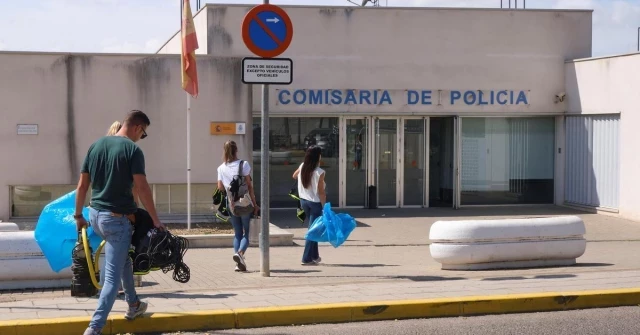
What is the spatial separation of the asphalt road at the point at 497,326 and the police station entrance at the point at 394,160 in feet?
38.3

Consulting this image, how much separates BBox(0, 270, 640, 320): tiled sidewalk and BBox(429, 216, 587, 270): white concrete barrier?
64 centimetres

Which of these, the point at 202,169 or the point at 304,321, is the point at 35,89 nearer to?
the point at 202,169

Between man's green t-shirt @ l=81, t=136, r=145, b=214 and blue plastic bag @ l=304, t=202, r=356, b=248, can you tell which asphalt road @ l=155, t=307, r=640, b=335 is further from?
blue plastic bag @ l=304, t=202, r=356, b=248

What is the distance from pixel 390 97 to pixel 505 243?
359 inches

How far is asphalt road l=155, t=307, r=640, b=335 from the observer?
8.00 m

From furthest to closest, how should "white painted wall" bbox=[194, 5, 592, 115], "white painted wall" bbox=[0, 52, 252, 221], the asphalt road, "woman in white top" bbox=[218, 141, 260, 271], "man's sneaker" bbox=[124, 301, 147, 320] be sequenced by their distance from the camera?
"white painted wall" bbox=[194, 5, 592, 115] < "white painted wall" bbox=[0, 52, 252, 221] < "woman in white top" bbox=[218, 141, 260, 271] < the asphalt road < "man's sneaker" bbox=[124, 301, 147, 320]

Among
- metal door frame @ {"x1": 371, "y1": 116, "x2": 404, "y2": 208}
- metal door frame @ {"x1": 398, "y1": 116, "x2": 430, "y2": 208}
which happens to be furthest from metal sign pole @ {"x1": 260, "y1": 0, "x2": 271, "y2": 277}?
metal door frame @ {"x1": 398, "y1": 116, "x2": 430, "y2": 208}

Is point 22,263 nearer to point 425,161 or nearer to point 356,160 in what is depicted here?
point 356,160

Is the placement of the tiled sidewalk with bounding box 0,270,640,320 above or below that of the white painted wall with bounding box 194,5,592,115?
below

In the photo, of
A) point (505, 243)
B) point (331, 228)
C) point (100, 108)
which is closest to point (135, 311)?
point (331, 228)

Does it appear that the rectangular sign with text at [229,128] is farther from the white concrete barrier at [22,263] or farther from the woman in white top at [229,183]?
the white concrete barrier at [22,263]

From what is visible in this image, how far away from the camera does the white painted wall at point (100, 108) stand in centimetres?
1622

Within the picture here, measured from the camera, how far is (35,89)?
16.2 metres

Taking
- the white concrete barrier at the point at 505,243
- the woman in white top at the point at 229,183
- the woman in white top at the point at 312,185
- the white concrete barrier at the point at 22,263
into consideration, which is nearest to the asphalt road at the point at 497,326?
the white concrete barrier at the point at 505,243
